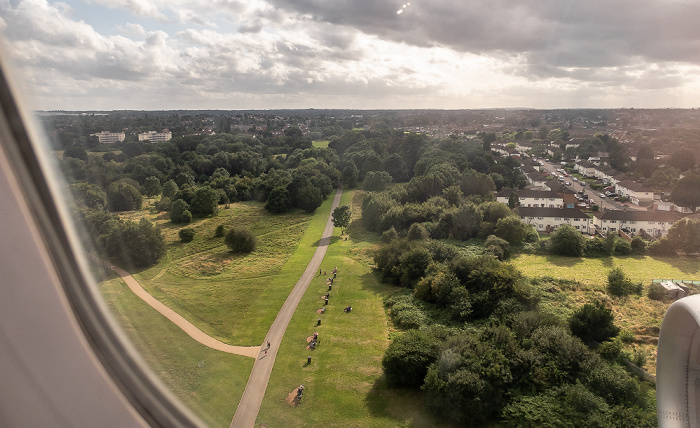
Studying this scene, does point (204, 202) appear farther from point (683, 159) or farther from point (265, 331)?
point (683, 159)

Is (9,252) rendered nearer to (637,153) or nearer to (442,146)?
(637,153)

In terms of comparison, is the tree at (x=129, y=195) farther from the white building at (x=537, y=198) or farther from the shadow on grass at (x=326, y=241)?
the white building at (x=537, y=198)

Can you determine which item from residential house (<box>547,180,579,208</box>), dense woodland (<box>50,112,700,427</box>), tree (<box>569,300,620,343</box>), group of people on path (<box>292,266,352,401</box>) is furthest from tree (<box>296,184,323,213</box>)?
tree (<box>569,300,620,343</box>)

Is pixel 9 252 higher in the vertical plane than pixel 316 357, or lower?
higher

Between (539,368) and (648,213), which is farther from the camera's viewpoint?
(648,213)

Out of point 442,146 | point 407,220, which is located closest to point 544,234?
point 407,220

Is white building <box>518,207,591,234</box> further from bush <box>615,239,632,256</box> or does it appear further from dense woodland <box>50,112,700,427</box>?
bush <box>615,239,632,256</box>
